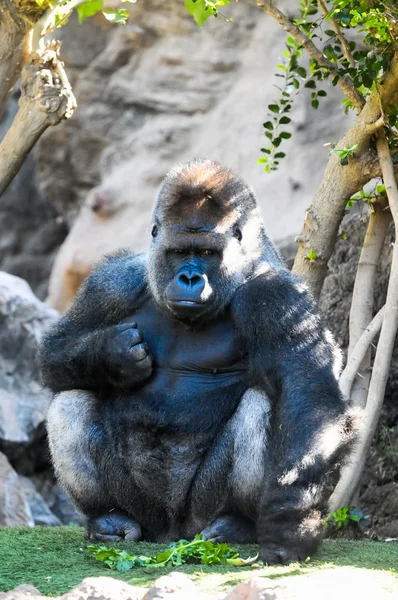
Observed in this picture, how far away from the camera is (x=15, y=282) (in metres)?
7.38

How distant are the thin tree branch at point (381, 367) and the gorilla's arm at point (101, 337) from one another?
1161 millimetres

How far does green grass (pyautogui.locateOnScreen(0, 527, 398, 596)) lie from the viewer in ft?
10.1

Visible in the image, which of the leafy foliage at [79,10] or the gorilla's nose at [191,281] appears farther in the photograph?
the leafy foliage at [79,10]

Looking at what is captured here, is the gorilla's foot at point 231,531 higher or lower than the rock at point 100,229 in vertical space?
lower

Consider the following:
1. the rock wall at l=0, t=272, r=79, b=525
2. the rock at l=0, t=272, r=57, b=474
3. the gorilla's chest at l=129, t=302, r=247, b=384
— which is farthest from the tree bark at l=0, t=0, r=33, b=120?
the rock at l=0, t=272, r=57, b=474

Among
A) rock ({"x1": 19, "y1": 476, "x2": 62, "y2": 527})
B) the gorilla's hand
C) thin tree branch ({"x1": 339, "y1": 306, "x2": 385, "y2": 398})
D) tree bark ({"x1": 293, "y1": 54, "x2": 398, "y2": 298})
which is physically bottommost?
rock ({"x1": 19, "y1": 476, "x2": 62, "y2": 527})

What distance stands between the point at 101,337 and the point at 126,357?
16 centimetres

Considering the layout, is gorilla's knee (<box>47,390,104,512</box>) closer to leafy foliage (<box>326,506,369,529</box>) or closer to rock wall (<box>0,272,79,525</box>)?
leafy foliage (<box>326,506,369,529</box>)

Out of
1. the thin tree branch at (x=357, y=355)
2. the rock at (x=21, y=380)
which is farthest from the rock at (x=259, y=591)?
the rock at (x=21, y=380)

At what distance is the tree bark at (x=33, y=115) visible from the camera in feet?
14.9

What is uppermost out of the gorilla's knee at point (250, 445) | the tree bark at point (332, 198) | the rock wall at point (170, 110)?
the rock wall at point (170, 110)

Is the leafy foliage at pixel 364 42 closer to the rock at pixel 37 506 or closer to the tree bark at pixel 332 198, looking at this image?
the tree bark at pixel 332 198

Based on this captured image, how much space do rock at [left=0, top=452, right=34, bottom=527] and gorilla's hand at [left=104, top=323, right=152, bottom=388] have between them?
7.60ft

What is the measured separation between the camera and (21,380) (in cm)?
698
